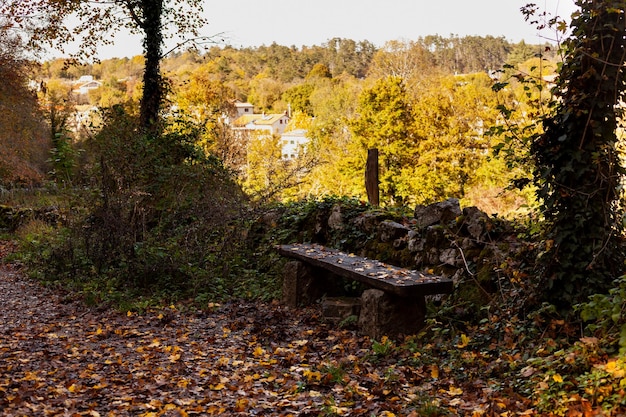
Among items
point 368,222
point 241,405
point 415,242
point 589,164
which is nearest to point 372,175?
point 368,222

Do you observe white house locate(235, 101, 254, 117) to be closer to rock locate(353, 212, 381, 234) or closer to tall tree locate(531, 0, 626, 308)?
rock locate(353, 212, 381, 234)

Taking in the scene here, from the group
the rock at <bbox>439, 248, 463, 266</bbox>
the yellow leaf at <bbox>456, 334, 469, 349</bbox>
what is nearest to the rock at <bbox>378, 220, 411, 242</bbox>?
the rock at <bbox>439, 248, 463, 266</bbox>

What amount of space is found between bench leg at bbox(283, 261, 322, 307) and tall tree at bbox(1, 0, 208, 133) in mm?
5508

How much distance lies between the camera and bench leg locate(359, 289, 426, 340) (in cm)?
558

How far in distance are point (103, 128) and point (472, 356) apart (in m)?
8.50

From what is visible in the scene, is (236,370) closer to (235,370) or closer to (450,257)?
(235,370)

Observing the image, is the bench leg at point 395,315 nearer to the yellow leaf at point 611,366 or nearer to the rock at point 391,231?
the rock at point 391,231

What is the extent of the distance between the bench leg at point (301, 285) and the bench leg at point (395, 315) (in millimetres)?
1850

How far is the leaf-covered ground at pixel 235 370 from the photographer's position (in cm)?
414

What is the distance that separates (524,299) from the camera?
4.89m

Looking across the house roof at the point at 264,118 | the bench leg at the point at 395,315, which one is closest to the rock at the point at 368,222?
the bench leg at the point at 395,315

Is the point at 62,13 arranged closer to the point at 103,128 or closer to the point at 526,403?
the point at 103,128

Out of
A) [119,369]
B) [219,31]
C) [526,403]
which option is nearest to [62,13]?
[219,31]

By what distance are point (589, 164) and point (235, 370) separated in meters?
3.24
